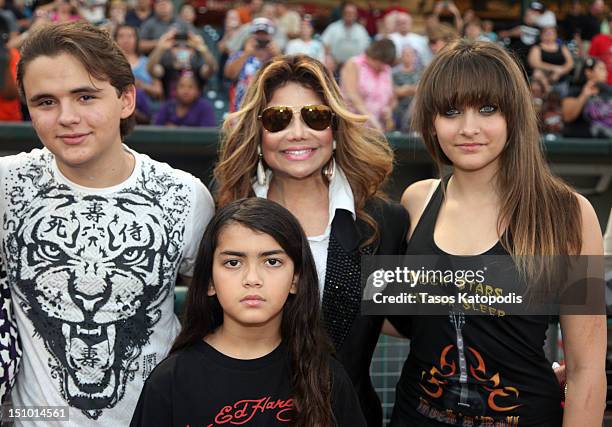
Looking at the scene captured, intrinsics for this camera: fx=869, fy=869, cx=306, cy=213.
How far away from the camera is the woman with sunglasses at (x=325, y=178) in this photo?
325cm

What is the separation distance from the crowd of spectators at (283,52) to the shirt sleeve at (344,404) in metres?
5.67

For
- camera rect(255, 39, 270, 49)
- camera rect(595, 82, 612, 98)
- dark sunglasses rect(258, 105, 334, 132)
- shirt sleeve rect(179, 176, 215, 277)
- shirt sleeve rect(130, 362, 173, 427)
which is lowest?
shirt sleeve rect(130, 362, 173, 427)

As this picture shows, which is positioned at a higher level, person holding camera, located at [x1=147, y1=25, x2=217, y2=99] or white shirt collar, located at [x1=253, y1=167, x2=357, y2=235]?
person holding camera, located at [x1=147, y1=25, x2=217, y2=99]

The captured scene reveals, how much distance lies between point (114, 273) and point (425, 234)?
109 cm

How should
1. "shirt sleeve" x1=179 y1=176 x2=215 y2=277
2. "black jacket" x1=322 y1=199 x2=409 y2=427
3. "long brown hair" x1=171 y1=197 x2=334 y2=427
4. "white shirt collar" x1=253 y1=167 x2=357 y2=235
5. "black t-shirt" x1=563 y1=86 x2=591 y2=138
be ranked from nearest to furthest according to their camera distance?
1. "long brown hair" x1=171 y1=197 x2=334 y2=427
2. "shirt sleeve" x1=179 y1=176 x2=215 y2=277
3. "black jacket" x1=322 y1=199 x2=409 y2=427
4. "white shirt collar" x1=253 y1=167 x2=357 y2=235
5. "black t-shirt" x1=563 y1=86 x2=591 y2=138

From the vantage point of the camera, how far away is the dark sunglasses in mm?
3299

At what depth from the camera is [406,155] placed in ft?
27.7

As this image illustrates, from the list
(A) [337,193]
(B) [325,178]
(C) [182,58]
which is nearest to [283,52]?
(C) [182,58]

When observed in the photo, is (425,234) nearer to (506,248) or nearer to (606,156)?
(506,248)

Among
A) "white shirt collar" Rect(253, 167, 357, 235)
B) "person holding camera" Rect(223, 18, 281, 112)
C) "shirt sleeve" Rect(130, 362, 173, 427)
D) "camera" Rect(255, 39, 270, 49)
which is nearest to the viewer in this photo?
"shirt sleeve" Rect(130, 362, 173, 427)

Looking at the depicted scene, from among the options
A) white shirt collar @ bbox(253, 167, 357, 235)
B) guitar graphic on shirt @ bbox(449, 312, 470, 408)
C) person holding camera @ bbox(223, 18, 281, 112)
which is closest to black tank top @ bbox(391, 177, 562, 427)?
guitar graphic on shirt @ bbox(449, 312, 470, 408)

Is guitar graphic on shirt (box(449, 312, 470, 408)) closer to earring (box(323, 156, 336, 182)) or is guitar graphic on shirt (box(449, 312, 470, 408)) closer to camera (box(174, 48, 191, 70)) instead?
earring (box(323, 156, 336, 182))

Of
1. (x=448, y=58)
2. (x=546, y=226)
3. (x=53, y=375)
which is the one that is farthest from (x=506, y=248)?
(x=53, y=375)

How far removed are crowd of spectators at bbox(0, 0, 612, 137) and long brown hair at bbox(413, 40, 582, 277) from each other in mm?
5100
